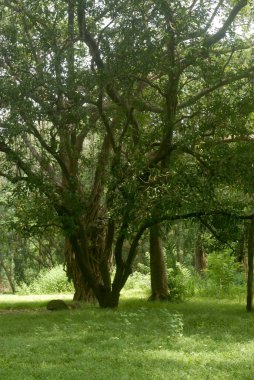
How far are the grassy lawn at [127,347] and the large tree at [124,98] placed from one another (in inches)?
100

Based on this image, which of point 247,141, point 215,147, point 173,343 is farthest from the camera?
point 247,141

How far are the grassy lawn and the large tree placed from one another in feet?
8.34

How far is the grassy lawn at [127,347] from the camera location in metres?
6.70

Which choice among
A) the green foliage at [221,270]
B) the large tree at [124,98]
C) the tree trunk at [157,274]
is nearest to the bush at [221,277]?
the green foliage at [221,270]

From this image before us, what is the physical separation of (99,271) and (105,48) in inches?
280

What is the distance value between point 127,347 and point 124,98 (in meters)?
6.33

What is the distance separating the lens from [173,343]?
8711 millimetres

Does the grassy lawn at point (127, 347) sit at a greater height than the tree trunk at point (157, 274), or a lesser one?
lesser

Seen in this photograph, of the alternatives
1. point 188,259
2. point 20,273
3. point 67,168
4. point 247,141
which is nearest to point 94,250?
point 67,168

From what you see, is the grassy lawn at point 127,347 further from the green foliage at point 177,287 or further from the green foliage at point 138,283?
the green foliage at point 138,283

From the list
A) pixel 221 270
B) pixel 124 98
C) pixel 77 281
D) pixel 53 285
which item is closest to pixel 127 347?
pixel 124 98

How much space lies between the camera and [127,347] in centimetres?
834

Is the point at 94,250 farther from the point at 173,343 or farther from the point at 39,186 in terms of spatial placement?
the point at 173,343

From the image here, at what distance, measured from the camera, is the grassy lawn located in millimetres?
6703
